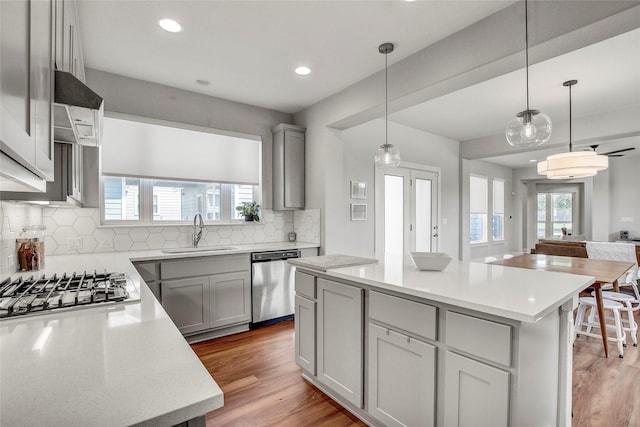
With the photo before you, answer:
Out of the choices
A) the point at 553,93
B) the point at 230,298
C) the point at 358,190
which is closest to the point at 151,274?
the point at 230,298

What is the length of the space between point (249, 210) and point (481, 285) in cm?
303

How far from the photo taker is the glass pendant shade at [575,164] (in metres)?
3.42

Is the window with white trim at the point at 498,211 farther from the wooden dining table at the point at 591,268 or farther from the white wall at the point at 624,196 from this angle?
the wooden dining table at the point at 591,268

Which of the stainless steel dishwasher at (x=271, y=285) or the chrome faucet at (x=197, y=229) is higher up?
the chrome faucet at (x=197, y=229)

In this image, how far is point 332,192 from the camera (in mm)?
3996

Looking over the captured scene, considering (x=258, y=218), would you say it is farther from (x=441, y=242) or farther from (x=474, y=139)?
(x=474, y=139)

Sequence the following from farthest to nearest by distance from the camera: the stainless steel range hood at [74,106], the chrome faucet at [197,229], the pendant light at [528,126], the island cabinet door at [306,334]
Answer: the chrome faucet at [197,229] < the island cabinet door at [306,334] < the pendant light at [528,126] < the stainless steel range hood at [74,106]

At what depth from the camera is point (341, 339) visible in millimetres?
2018

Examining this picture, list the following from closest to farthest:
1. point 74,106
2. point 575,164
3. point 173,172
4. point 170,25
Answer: point 74,106
point 170,25
point 575,164
point 173,172

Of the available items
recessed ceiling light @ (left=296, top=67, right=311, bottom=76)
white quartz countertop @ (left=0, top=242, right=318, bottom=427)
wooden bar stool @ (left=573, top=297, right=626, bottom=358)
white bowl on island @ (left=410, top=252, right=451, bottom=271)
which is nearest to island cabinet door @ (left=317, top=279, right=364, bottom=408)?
white bowl on island @ (left=410, top=252, right=451, bottom=271)

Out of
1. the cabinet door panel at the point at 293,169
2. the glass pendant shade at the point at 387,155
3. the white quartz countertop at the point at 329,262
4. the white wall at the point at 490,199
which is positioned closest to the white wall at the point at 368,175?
the white wall at the point at 490,199

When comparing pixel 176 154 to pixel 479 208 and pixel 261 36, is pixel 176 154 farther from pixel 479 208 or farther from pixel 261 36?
pixel 479 208

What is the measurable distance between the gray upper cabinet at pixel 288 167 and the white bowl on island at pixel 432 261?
238cm

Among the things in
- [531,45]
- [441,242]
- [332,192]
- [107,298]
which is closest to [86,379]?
[107,298]
